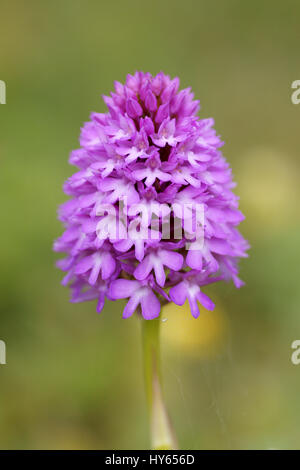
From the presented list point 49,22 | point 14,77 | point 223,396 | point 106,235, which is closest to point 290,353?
point 223,396

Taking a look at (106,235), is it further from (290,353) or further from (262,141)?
(262,141)
